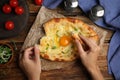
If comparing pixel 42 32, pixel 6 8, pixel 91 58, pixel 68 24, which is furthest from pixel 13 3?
pixel 91 58

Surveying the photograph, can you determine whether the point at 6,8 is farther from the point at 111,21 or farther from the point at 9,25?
the point at 111,21

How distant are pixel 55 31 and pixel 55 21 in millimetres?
59

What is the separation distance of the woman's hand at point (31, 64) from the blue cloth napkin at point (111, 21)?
12.0 inches

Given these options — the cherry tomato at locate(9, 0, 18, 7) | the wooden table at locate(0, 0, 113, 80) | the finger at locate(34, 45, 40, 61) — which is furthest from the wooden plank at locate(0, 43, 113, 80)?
the cherry tomato at locate(9, 0, 18, 7)

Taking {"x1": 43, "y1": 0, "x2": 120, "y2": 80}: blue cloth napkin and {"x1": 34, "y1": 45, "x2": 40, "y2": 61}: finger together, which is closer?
{"x1": 34, "y1": 45, "x2": 40, "y2": 61}: finger

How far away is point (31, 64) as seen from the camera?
5.70 ft

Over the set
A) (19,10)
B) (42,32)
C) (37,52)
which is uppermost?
(19,10)

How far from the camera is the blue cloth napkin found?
1.86 metres

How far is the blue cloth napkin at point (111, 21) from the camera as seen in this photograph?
186 centimetres

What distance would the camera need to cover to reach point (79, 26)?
72.2 inches

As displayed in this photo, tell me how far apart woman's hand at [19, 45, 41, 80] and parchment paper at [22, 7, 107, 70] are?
0.05 metres

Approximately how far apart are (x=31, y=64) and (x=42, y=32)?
206 millimetres

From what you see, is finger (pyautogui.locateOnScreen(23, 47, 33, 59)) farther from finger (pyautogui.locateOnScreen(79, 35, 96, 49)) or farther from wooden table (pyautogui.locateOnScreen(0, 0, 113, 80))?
finger (pyautogui.locateOnScreen(79, 35, 96, 49))

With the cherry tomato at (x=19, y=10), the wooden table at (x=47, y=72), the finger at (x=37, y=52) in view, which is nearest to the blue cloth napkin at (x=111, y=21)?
the wooden table at (x=47, y=72)
